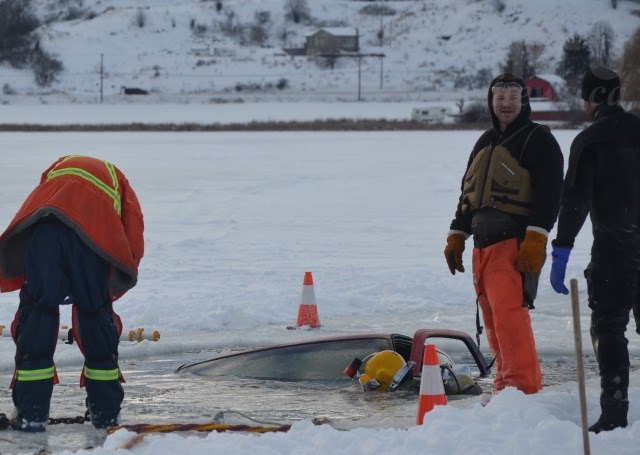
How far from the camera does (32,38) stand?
14188cm

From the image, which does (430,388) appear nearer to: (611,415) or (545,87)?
(611,415)

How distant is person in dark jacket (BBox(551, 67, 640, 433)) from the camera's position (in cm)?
566

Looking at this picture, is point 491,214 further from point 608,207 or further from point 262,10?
point 262,10

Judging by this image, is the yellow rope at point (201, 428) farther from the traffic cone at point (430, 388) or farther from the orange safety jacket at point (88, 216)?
the orange safety jacket at point (88, 216)

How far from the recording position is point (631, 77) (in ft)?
176

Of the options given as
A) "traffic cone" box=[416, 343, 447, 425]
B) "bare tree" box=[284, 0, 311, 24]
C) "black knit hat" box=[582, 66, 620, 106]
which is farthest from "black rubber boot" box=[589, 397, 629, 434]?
"bare tree" box=[284, 0, 311, 24]

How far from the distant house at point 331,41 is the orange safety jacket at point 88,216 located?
440 feet

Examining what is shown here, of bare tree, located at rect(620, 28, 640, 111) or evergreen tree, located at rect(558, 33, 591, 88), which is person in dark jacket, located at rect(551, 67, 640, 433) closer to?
bare tree, located at rect(620, 28, 640, 111)

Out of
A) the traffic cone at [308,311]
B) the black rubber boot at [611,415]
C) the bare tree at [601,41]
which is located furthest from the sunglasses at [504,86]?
the bare tree at [601,41]

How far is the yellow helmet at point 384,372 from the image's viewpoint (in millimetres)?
7246

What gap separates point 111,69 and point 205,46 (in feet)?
46.9

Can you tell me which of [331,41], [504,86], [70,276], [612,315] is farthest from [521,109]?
[331,41]

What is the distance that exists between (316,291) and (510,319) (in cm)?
533

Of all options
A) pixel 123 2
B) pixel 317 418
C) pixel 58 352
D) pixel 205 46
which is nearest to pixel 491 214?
pixel 317 418
